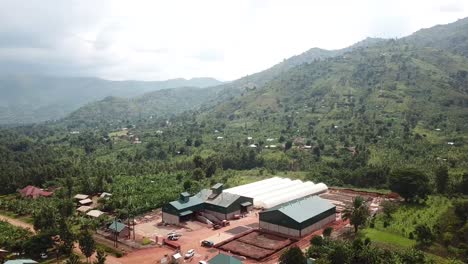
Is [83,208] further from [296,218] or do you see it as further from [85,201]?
[296,218]

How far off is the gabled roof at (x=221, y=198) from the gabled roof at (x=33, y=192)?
27.6 metres

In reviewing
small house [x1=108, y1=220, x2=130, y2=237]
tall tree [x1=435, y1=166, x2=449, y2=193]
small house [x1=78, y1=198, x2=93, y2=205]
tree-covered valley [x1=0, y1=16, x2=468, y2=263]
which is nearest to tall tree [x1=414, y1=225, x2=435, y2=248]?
tree-covered valley [x1=0, y1=16, x2=468, y2=263]

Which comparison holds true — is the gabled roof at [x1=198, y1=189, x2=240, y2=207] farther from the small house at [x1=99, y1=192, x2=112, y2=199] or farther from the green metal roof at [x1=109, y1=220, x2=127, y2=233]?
the small house at [x1=99, y1=192, x2=112, y2=199]

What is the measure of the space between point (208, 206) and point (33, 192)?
32.0 meters

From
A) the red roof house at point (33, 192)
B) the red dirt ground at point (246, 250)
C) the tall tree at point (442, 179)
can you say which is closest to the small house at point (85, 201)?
the red roof house at point (33, 192)

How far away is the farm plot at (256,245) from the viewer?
1625 inches

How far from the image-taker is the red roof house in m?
66.0

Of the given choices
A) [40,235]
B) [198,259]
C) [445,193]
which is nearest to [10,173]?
[40,235]

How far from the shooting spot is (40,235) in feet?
135

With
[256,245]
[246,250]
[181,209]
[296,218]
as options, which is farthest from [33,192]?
[296,218]

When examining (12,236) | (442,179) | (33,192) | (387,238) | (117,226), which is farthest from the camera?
(33,192)

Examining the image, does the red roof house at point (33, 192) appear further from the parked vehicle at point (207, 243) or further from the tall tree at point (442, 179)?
the tall tree at point (442, 179)

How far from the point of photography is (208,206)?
55031 millimetres

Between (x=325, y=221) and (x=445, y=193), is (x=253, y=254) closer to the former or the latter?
(x=325, y=221)
